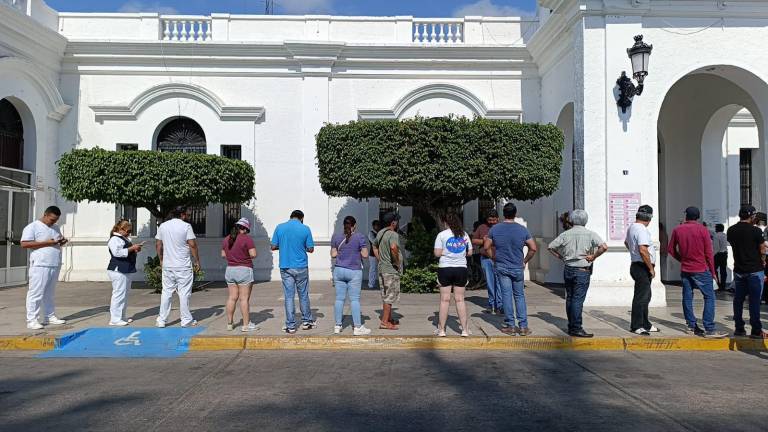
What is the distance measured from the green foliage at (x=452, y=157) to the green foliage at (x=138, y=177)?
2965 millimetres

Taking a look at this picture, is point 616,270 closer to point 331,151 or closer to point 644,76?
point 644,76

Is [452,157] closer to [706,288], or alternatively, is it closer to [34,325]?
[706,288]

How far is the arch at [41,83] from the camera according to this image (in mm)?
12180

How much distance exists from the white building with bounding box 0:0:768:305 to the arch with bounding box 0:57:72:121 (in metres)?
0.05

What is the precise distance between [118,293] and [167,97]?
7.85m

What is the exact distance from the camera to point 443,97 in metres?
14.5

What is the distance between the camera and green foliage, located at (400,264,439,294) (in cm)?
1155

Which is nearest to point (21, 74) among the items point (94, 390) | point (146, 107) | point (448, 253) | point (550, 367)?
point (146, 107)

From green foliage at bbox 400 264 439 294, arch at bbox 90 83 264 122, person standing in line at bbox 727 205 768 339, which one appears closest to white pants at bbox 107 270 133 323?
green foliage at bbox 400 264 439 294

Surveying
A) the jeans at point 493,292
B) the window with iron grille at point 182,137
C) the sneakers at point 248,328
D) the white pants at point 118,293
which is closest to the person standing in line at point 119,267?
the white pants at point 118,293

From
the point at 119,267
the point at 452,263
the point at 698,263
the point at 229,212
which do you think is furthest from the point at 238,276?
the point at 229,212

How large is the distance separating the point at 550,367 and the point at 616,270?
4.47 m

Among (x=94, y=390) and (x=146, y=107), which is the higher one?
(x=146, y=107)

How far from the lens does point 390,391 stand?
509 cm
